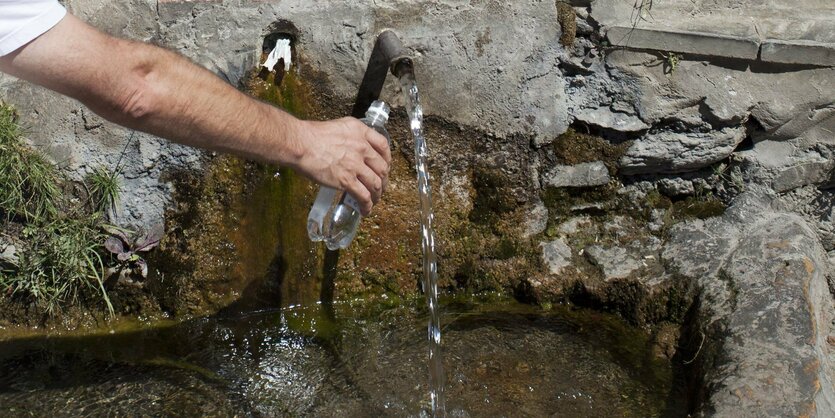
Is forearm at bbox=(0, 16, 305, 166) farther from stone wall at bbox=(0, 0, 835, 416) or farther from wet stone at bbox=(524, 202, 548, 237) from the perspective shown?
wet stone at bbox=(524, 202, 548, 237)

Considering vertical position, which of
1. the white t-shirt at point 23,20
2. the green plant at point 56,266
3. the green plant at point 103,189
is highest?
the white t-shirt at point 23,20

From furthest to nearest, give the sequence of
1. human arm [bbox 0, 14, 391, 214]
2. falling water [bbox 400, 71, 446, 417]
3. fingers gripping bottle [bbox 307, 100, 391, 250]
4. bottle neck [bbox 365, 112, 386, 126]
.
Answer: falling water [bbox 400, 71, 446, 417]
fingers gripping bottle [bbox 307, 100, 391, 250]
bottle neck [bbox 365, 112, 386, 126]
human arm [bbox 0, 14, 391, 214]

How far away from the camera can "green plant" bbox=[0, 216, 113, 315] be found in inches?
108

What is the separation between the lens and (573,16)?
112 inches

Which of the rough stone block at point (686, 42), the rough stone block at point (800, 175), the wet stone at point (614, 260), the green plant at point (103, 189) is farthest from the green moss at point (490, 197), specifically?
the green plant at point (103, 189)

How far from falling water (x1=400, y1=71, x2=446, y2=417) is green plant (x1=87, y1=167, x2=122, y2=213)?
92 cm

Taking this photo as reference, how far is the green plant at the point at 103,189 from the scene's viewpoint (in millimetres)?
2820

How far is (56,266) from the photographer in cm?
277

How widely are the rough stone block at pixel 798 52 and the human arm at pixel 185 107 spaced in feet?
4.72

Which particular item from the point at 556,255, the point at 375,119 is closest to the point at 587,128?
the point at 556,255

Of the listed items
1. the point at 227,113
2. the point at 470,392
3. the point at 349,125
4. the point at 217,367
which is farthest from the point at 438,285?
the point at 227,113

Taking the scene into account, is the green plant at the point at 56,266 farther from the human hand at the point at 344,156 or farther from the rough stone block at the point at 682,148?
the rough stone block at the point at 682,148

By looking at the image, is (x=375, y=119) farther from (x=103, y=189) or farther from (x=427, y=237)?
(x=103, y=189)

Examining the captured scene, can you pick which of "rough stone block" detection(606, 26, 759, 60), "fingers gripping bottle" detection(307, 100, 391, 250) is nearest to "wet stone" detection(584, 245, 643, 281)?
"rough stone block" detection(606, 26, 759, 60)
